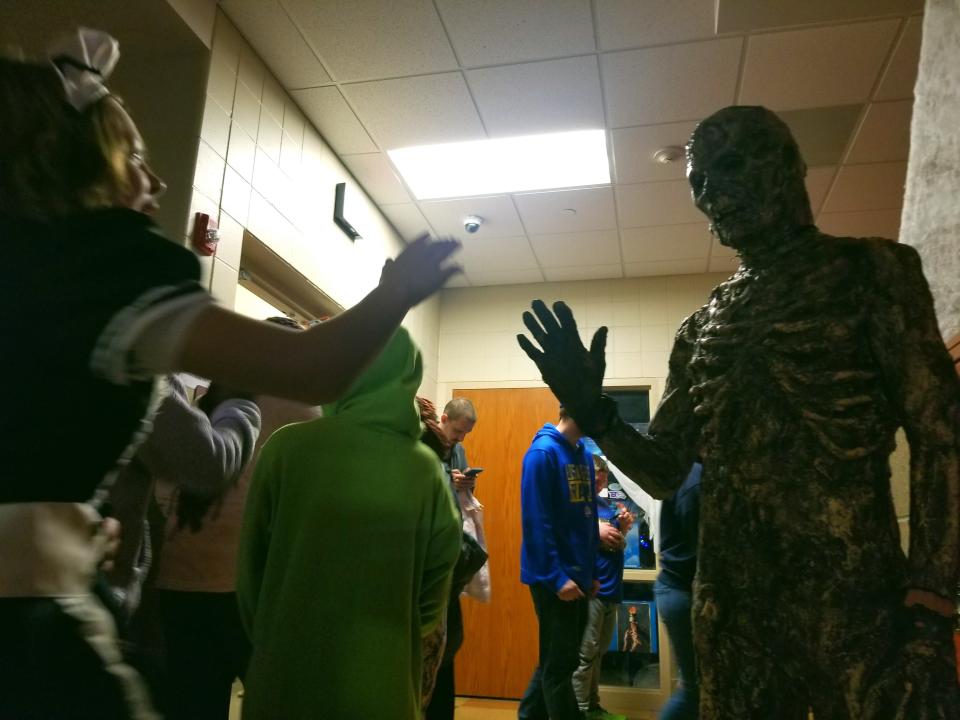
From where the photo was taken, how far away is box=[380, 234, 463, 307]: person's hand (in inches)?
27.1

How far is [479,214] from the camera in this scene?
13.8 ft

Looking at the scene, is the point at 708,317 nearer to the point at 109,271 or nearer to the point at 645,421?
the point at 109,271

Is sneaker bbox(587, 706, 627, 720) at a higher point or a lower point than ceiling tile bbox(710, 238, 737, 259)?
lower

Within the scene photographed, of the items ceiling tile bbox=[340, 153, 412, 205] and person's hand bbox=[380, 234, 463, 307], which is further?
ceiling tile bbox=[340, 153, 412, 205]

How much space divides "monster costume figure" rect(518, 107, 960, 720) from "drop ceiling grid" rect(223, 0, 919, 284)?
1913 mm

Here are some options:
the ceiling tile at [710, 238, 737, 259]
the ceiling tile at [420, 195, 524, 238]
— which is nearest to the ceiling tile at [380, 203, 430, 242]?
the ceiling tile at [420, 195, 524, 238]

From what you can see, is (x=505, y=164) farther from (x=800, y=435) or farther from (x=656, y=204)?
(x=800, y=435)

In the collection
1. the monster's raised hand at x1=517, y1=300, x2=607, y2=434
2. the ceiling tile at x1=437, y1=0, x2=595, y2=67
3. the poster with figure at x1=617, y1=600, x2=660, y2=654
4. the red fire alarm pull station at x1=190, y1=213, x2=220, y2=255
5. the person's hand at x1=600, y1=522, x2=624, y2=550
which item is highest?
the ceiling tile at x1=437, y1=0, x2=595, y2=67

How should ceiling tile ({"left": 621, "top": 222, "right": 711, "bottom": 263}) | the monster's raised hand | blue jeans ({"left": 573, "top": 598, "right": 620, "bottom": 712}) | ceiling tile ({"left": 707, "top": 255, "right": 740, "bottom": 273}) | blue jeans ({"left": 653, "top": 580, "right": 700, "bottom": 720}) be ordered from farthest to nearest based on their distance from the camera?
ceiling tile ({"left": 707, "top": 255, "right": 740, "bottom": 273}) < ceiling tile ({"left": 621, "top": 222, "right": 711, "bottom": 263}) < blue jeans ({"left": 573, "top": 598, "right": 620, "bottom": 712}) < blue jeans ({"left": 653, "top": 580, "right": 700, "bottom": 720}) < the monster's raised hand

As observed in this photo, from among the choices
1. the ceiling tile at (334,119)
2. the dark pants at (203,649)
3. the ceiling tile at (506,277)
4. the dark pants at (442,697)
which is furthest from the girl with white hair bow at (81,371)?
the ceiling tile at (506,277)

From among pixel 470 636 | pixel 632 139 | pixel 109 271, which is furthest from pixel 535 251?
pixel 109 271

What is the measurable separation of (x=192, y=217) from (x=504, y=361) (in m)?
3.23

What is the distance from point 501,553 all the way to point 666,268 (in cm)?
246

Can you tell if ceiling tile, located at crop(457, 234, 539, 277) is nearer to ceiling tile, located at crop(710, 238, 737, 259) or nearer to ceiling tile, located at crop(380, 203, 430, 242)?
ceiling tile, located at crop(380, 203, 430, 242)
